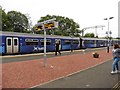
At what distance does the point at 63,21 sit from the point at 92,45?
37408 mm

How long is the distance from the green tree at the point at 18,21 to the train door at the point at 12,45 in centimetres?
4905

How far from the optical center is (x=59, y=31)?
96375mm

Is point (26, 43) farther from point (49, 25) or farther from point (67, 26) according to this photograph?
point (67, 26)

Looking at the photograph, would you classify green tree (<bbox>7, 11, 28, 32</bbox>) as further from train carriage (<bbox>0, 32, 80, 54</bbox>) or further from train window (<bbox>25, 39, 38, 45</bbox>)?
train window (<bbox>25, 39, 38, 45</bbox>)

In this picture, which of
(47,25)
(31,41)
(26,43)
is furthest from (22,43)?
(47,25)

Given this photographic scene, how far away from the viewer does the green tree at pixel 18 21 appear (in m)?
83.9

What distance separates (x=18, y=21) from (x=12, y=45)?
52926mm

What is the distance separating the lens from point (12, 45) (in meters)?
33.3

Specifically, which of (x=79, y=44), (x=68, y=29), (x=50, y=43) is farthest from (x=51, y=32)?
(x=50, y=43)

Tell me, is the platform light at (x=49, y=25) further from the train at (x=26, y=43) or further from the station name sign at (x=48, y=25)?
the train at (x=26, y=43)

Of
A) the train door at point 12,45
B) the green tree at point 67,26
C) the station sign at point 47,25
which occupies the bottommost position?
the train door at point 12,45

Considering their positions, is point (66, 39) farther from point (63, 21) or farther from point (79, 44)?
point (63, 21)

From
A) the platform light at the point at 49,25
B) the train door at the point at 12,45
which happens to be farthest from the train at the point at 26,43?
the platform light at the point at 49,25

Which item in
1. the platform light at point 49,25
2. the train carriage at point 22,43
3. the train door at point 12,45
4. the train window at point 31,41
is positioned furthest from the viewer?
the train window at point 31,41
